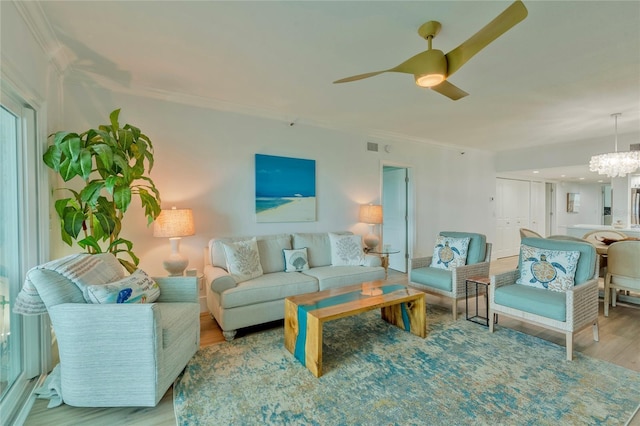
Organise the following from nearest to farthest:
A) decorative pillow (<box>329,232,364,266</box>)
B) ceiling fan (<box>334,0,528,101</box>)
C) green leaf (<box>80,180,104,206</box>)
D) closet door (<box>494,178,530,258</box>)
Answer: ceiling fan (<box>334,0,528,101</box>) < green leaf (<box>80,180,104,206</box>) < decorative pillow (<box>329,232,364,266</box>) < closet door (<box>494,178,530,258</box>)

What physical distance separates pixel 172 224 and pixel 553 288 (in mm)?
3662

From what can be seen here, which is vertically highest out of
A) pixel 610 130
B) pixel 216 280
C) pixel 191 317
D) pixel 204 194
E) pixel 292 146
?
→ pixel 610 130

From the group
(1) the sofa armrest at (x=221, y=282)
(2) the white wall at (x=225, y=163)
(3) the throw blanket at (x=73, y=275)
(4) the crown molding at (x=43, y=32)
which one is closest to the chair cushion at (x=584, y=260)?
(2) the white wall at (x=225, y=163)

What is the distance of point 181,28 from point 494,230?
700 centimetres

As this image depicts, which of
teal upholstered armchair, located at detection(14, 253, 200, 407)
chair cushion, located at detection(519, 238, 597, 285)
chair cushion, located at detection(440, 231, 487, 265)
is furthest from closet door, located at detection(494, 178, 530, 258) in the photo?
teal upholstered armchair, located at detection(14, 253, 200, 407)

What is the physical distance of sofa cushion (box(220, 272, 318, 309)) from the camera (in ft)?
8.82

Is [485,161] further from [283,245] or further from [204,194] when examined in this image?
[204,194]

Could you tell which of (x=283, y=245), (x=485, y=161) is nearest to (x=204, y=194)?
(x=283, y=245)

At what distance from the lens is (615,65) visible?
2.57m

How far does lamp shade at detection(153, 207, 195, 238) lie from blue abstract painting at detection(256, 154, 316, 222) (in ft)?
3.25

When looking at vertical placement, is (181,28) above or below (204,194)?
above

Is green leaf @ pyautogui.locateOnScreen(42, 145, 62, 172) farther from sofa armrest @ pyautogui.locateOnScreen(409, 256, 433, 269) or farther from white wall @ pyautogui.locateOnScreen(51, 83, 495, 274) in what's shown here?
sofa armrest @ pyautogui.locateOnScreen(409, 256, 433, 269)

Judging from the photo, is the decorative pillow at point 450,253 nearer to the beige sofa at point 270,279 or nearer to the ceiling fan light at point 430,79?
the beige sofa at point 270,279

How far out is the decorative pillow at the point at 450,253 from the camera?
343 centimetres
